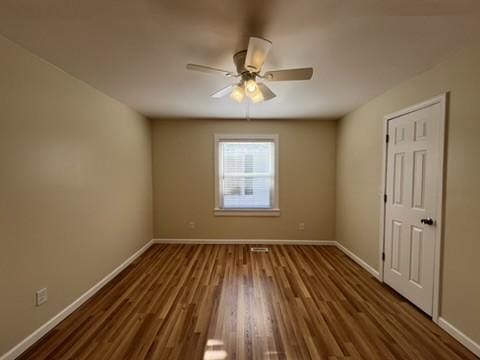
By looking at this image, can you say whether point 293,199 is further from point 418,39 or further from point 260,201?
point 418,39

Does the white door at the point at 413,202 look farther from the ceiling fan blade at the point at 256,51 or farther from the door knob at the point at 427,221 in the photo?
the ceiling fan blade at the point at 256,51

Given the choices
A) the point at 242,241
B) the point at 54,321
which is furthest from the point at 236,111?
the point at 54,321

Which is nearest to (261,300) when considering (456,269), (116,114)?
(456,269)

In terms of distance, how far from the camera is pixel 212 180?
4.33 m

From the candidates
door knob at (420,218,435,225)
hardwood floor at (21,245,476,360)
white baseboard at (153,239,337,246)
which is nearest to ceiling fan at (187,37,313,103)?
door knob at (420,218,435,225)

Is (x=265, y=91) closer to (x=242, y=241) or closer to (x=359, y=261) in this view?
(x=359, y=261)

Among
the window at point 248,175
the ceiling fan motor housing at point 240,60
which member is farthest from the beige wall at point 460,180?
the window at point 248,175

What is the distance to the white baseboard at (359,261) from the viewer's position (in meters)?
3.01

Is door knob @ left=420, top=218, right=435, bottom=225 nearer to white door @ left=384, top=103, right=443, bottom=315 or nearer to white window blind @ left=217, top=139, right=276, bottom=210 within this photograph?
white door @ left=384, top=103, right=443, bottom=315

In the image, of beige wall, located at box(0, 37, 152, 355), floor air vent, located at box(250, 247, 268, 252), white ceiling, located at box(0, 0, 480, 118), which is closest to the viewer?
white ceiling, located at box(0, 0, 480, 118)

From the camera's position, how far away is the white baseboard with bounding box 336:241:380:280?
9.88 ft

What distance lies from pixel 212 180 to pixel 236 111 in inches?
54.5

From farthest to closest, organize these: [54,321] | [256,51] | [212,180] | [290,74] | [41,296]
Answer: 1. [212,180]
2. [54,321]
3. [41,296]
4. [290,74]
5. [256,51]

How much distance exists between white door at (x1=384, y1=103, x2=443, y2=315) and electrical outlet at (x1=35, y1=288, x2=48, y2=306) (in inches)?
138
